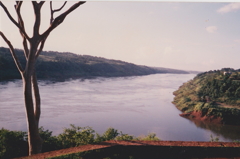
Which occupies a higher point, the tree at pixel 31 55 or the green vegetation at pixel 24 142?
the tree at pixel 31 55

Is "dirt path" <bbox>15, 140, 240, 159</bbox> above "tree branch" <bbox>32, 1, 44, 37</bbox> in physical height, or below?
below

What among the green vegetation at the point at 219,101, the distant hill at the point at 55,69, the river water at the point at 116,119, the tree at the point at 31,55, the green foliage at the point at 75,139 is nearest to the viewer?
the tree at the point at 31,55

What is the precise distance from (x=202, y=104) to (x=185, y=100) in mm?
6347

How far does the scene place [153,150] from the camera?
7.92m

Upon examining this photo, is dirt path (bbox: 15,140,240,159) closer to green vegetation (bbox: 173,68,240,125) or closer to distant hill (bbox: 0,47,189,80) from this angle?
green vegetation (bbox: 173,68,240,125)

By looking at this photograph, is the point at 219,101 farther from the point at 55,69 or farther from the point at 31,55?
the point at 55,69

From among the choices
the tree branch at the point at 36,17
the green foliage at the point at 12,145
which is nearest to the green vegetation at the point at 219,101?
the green foliage at the point at 12,145

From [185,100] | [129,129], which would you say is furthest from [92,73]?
[129,129]

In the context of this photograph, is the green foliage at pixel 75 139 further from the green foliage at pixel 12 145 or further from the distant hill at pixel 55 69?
the distant hill at pixel 55 69

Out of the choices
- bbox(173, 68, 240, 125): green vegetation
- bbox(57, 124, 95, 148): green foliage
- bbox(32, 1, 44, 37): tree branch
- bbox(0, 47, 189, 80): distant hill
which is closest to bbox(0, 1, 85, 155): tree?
bbox(32, 1, 44, 37): tree branch

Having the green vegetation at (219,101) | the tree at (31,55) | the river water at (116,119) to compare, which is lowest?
the river water at (116,119)

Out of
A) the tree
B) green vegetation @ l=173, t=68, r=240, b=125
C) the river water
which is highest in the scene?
the tree

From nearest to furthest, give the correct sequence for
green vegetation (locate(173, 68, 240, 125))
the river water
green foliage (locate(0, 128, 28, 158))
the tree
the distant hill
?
the tree < green foliage (locate(0, 128, 28, 158)) < the river water < green vegetation (locate(173, 68, 240, 125)) < the distant hill

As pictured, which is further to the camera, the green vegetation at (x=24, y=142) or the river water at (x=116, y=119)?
the river water at (x=116, y=119)
